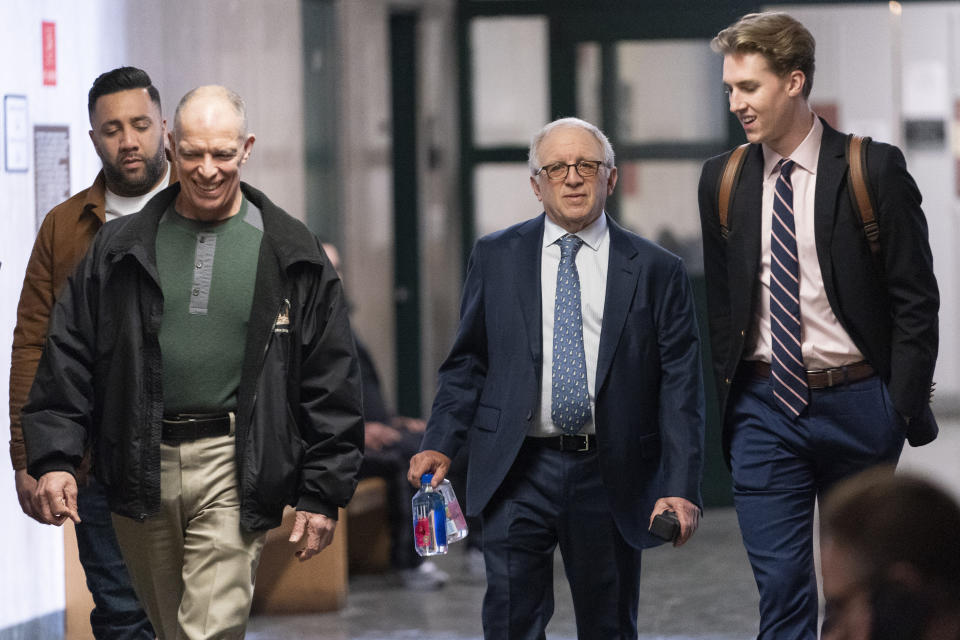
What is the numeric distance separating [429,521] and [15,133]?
101 inches

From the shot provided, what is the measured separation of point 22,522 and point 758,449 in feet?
10.3

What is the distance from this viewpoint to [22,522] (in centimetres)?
634

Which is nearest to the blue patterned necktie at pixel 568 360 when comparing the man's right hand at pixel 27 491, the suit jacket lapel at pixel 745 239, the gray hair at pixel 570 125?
the gray hair at pixel 570 125

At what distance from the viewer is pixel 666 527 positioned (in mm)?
4230

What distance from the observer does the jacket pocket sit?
14.5 feet

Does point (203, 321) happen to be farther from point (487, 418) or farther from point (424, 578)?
point (424, 578)

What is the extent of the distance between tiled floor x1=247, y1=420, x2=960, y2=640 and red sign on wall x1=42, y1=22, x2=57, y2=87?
233cm

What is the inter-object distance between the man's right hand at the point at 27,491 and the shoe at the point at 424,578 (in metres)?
3.42

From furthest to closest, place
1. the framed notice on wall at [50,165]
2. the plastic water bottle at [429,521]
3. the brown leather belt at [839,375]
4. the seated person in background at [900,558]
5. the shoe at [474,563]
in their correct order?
the shoe at [474,563], the framed notice on wall at [50,165], the plastic water bottle at [429,521], the brown leather belt at [839,375], the seated person in background at [900,558]

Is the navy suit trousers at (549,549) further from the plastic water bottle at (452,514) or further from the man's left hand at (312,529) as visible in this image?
the man's left hand at (312,529)

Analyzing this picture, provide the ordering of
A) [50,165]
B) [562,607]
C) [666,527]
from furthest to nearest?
[562,607], [50,165], [666,527]

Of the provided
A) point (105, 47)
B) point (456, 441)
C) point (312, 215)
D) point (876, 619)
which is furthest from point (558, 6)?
point (876, 619)

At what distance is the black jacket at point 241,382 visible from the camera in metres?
4.02

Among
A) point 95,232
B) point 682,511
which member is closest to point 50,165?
point 95,232
